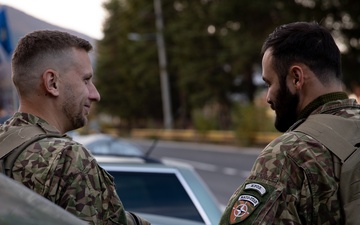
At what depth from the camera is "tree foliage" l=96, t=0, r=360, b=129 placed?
3052cm

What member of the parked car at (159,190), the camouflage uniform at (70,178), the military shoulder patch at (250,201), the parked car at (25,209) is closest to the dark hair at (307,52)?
the military shoulder patch at (250,201)

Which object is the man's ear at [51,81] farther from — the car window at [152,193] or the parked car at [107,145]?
the parked car at [107,145]

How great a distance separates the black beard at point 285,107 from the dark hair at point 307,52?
5cm

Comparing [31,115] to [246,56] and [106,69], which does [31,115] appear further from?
[106,69]

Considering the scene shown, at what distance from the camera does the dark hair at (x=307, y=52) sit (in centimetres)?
276

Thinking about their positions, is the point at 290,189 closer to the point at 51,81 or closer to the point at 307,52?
the point at 307,52

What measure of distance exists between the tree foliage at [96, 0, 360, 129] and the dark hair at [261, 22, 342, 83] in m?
16.3

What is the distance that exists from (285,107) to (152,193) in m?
2.51

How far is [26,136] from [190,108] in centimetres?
5030

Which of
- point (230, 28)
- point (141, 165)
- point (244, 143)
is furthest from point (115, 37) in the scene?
point (141, 165)

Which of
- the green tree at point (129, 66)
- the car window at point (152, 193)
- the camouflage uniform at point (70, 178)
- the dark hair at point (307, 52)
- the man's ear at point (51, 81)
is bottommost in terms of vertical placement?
the green tree at point (129, 66)

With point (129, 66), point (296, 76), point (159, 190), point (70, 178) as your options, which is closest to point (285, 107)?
point (296, 76)

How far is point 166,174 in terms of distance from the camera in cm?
522

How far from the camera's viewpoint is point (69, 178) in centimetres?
257
